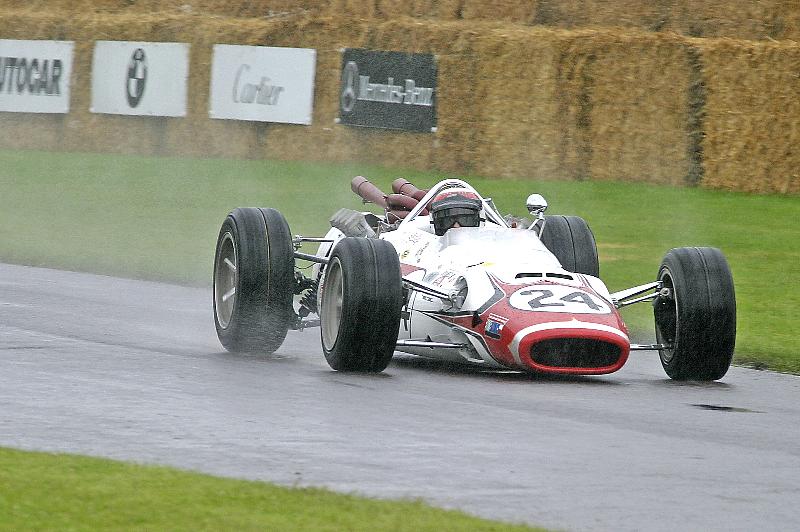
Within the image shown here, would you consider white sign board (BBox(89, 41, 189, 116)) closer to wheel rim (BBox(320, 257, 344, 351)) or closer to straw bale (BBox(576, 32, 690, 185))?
straw bale (BBox(576, 32, 690, 185))

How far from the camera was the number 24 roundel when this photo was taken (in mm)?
10023

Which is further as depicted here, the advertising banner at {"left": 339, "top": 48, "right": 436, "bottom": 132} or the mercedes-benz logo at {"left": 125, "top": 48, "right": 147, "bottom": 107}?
the mercedes-benz logo at {"left": 125, "top": 48, "right": 147, "bottom": 107}

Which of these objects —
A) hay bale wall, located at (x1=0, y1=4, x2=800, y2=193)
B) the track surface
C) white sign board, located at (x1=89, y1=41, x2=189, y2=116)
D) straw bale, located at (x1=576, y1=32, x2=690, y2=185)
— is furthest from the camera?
white sign board, located at (x1=89, y1=41, x2=189, y2=116)

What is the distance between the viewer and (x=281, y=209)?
2355 cm

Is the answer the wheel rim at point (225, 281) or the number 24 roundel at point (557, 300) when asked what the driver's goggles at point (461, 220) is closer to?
the number 24 roundel at point (557, 300)

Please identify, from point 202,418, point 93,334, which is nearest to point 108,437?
point 202,418

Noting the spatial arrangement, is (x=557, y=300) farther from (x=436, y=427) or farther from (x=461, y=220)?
(x=436, y=427)

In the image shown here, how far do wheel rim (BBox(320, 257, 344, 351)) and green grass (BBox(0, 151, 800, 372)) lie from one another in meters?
4.02

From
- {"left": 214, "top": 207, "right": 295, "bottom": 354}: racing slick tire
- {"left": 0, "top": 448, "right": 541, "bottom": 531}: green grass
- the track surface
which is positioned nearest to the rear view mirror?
the track surface

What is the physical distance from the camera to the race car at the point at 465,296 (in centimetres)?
1004

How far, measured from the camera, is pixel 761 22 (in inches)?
1065

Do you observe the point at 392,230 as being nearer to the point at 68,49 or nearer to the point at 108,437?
the point at 108,437

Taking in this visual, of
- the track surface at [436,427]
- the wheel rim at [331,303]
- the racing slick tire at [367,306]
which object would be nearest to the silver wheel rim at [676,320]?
the track surface at [436,427]

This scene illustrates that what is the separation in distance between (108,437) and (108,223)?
1516 centimetres
